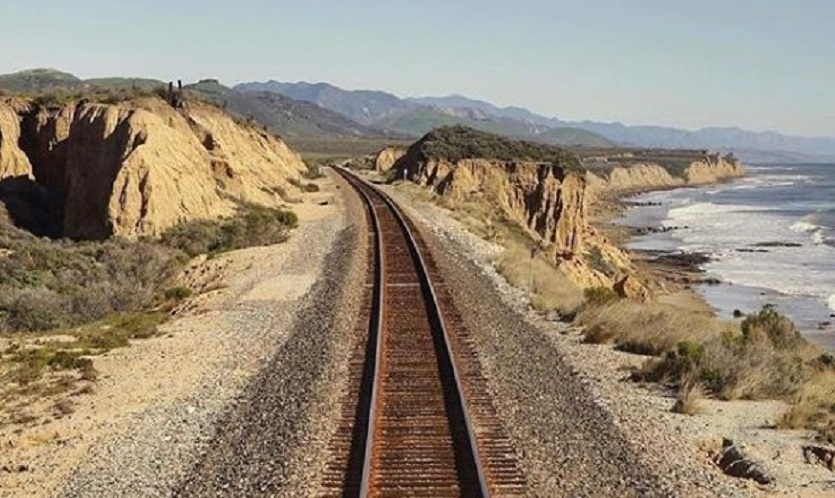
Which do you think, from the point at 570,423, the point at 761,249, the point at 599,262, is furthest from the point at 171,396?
the point at 761,249

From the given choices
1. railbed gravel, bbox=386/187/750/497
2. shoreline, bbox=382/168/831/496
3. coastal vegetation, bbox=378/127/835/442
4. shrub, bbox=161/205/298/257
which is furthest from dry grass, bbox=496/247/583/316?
shrub, bbox=161/205/298/257

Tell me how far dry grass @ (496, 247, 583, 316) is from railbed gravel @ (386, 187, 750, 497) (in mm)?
1136

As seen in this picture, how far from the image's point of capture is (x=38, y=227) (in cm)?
3384

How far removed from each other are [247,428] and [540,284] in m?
14.1

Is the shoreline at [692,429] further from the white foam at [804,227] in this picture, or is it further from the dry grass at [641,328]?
the white foam at [804,227]

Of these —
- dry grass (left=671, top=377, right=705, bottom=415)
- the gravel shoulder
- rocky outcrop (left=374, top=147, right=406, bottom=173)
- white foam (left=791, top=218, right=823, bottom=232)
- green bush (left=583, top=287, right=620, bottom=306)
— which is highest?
rocky outcrop (left=374, top=147, right=406, bottom=173)

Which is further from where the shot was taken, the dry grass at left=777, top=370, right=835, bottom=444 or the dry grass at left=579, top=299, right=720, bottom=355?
the dry grass at left=579, top=299, right=720, bottom=355

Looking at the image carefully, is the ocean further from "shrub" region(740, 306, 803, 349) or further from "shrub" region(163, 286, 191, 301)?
"shrub" region(163, 286, 191, 301)

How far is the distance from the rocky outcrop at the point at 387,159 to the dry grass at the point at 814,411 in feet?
277

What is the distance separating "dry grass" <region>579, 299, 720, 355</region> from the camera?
17.0m

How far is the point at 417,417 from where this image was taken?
1209 cm

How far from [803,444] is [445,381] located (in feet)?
16.9

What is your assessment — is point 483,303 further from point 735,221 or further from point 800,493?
point 735,221

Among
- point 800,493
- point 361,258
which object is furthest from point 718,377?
point 361,258
